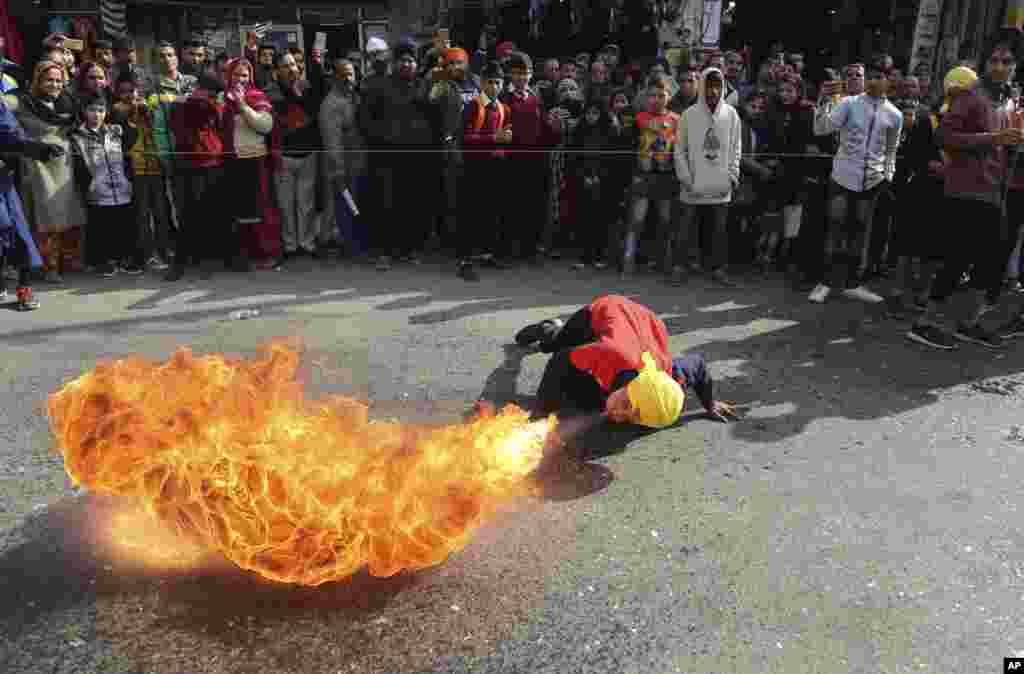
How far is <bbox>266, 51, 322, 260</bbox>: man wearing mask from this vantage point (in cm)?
847

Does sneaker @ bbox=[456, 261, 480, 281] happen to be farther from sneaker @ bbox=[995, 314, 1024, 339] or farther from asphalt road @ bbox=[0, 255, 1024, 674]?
Answer: sneaker @ bbox=[995, 314, 1024, 339]

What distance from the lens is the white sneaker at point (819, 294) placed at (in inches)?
302

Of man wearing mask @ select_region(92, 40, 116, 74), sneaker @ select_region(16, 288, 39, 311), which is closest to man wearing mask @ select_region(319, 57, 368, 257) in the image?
man wearing mask @ select_region(92, 40, 116, 74)

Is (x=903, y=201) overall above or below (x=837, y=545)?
above

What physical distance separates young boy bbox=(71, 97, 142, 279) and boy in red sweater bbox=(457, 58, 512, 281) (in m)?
3.41

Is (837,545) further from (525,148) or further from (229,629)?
(525,148)

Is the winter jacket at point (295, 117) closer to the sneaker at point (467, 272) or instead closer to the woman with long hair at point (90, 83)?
the woman with long hair at point (90, 83)

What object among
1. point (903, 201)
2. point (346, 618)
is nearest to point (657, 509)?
point (346, 618)

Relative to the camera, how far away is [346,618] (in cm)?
314

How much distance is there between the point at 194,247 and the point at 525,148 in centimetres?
370

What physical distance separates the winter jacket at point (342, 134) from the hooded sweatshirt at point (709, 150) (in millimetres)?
A: 3392

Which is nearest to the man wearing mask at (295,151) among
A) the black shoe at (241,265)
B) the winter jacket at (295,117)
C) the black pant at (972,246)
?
the winter jacket at (295,117)

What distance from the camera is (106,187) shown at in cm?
790

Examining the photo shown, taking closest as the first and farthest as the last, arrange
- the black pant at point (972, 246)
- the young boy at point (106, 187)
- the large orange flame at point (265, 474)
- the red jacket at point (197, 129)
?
1. the large orange flame at point (265, 474)
2. the black pant at point (972, 246)
3. the young boy at point (106, 187)
4. the red jacket at point (197, 129)
